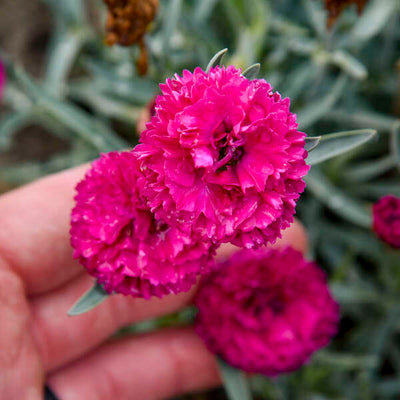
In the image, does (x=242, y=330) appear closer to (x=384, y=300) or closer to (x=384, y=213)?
(x=384, y=213)

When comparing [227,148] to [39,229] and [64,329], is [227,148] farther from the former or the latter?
[64,329]

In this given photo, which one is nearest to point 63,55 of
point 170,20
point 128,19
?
point 170,20

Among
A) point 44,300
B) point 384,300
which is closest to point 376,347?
point 384,300

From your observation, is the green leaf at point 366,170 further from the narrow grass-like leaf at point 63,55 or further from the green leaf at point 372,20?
the narrow grass-like leaf at point 63,55

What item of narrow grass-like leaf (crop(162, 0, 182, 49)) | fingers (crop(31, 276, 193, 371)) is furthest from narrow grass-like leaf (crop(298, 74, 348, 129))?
fingers (crop(31, 276, 193, 371))

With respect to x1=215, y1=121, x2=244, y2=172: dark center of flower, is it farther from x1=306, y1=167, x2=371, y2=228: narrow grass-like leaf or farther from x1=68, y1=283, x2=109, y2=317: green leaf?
x1=306, y1=167, x2=371, y2=228: narrow grass-like leaf

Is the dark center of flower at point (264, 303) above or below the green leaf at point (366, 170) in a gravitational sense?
above

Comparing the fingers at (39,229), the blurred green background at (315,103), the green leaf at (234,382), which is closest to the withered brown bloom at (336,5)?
the blurred green background at (315,103)
